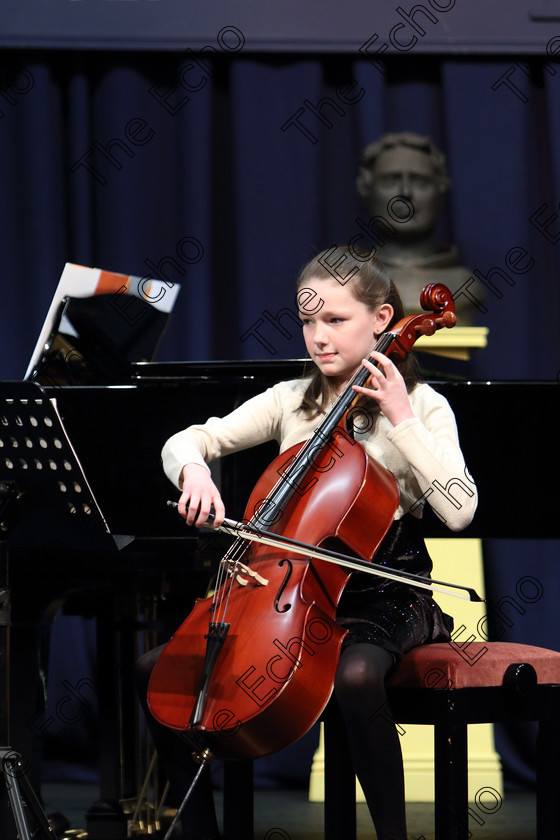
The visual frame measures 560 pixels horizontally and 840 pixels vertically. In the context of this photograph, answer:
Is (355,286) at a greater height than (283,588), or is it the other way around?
(355,286)

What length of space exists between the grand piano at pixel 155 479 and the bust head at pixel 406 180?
1.21 m

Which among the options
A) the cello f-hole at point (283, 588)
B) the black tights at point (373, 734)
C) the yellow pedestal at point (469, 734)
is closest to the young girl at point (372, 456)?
the black tights at point (373, 734)

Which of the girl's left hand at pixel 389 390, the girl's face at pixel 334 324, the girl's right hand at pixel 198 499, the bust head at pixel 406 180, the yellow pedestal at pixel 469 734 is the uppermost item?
the bust head at pixel 406 180

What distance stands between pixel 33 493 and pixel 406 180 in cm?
188

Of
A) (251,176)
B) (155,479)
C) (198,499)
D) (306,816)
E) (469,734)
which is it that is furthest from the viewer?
(251,176)

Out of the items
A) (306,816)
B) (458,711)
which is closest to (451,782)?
(458,711)

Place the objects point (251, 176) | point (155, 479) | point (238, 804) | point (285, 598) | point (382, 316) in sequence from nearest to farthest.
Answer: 1. point (285, 598)
2. point (238, 804)
3. point (382, 316)
4. point (155, 479)
5. point (251, 176)

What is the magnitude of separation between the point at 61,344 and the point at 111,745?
3.15ft

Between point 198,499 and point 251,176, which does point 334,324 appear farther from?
point 251,176

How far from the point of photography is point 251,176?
3.60m

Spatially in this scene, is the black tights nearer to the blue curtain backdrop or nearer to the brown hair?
the brown hair

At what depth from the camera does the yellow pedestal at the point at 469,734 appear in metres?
2.93

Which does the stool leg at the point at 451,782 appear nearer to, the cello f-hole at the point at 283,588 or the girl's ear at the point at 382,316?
the cello f-hole at the point at 283,588

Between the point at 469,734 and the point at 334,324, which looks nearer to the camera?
the point at 334,324
